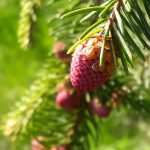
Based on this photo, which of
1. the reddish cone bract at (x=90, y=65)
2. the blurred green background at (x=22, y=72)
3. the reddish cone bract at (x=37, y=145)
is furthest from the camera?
the blurred green background at (x=22, y=72)

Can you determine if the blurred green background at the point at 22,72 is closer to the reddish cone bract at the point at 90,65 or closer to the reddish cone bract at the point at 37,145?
the reddish cone bract at the point at 37,145

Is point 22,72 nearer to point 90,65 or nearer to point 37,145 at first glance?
point 37,145

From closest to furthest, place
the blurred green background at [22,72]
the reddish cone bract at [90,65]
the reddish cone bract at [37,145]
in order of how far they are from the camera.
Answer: the reddish cone bract at [90,65], the reddish cone bract at [37,145], the blurred green background at [22,72]

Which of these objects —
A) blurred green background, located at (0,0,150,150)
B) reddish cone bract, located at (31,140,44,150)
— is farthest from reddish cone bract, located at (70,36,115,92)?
blurred green background, located at (0,0,150,150)

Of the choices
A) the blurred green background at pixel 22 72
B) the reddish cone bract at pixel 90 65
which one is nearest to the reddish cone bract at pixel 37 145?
the reddish cone bract at pixel 90 65

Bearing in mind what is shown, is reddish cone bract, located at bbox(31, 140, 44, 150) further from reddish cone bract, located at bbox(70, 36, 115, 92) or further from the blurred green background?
→ the blurred green background
